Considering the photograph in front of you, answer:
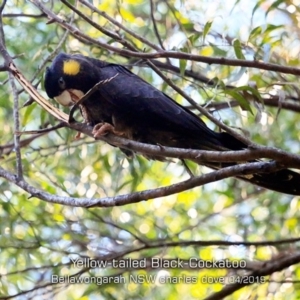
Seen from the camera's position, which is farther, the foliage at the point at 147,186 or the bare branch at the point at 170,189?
the foliage at the point at 147,186

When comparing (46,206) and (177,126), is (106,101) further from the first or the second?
(46,206)

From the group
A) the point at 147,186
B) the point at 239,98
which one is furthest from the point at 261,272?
the point at 147,186

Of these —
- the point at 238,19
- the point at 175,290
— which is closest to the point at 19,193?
the point at 175,290

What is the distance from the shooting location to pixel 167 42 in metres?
2.72

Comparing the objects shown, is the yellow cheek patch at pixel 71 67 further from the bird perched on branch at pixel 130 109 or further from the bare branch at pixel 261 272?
the bare branch at pixel 261 272

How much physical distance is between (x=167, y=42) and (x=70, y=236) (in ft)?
3.13

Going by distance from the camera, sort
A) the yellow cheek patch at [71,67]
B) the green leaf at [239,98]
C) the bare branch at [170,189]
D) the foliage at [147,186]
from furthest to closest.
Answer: the foliage at [147,186]
the yellow cheek patch at [71,67]
the green leaf at [239,98]
the bare branch at [170,189]

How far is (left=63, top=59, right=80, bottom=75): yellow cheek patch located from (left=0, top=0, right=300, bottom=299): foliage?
173mm

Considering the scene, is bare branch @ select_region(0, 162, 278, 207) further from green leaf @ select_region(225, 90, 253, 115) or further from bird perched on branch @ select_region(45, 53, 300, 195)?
green leaf @ select_region(225, 90, 253, 115)

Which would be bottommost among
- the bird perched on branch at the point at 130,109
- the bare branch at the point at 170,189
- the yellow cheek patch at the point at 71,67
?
the bare branch at the point at 170,189

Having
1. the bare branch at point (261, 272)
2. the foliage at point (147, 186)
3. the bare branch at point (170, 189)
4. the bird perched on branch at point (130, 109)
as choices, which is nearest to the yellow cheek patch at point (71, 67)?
the bird perched on branch at point (130, 109)

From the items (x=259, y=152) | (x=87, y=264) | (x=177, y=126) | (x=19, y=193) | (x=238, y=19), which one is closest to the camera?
(x=259, y=152)

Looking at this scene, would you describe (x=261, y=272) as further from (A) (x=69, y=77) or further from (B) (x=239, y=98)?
(A) (x=69, y=77)

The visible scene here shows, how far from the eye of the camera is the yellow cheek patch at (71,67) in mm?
2051
